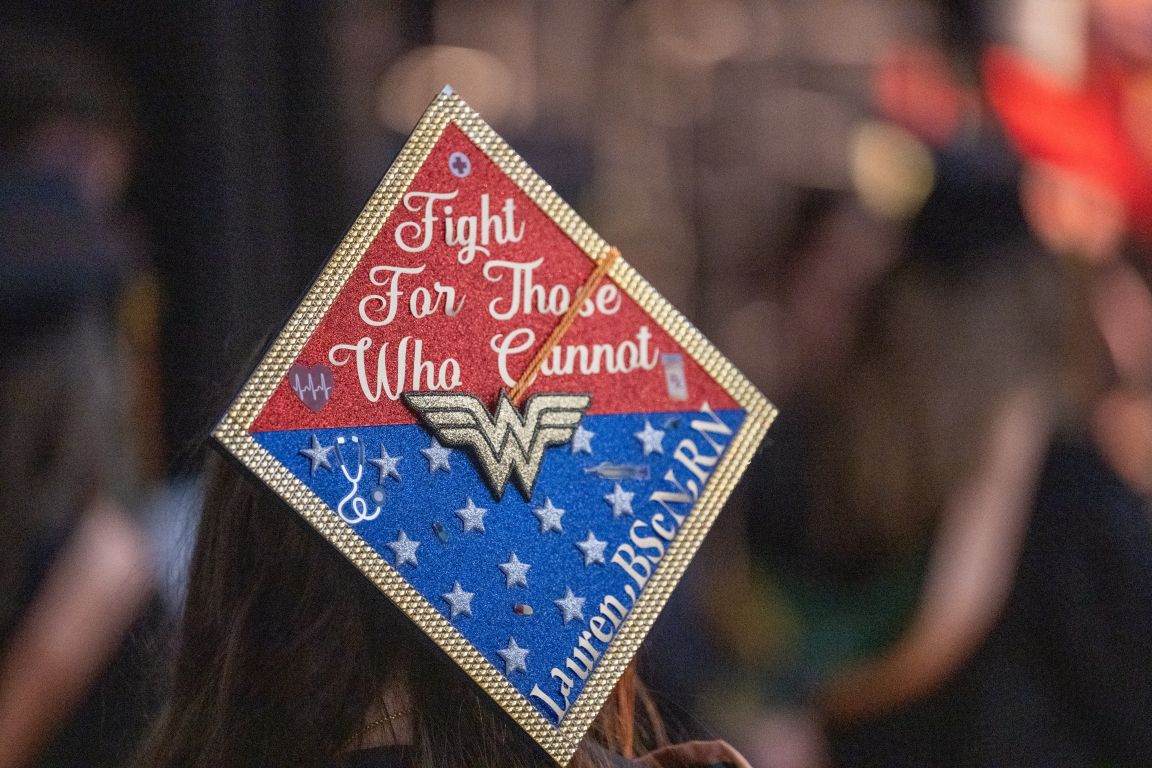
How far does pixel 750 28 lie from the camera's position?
10.9 feet

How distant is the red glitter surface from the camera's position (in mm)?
828

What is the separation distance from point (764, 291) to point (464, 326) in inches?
92.5

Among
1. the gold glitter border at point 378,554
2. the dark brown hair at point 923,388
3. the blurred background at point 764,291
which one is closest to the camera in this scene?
the gold glitter border at point 378,554

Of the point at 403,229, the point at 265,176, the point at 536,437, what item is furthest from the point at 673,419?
the point at 265,176

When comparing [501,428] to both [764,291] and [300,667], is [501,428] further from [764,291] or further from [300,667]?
[764,291]

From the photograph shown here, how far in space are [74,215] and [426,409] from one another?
1.52 metres

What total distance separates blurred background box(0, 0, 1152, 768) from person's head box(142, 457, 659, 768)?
9.4 inches

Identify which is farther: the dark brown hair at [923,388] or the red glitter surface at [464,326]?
the dark brown hair at [923,388]

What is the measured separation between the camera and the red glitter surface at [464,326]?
32.6 inches

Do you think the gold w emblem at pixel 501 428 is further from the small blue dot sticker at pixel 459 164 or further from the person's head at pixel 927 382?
the person's head at pixel 927 382

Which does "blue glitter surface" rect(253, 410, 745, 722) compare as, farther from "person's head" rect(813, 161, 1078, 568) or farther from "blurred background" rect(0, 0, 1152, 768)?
"person's head" rect(813, 161, 1078, 568)

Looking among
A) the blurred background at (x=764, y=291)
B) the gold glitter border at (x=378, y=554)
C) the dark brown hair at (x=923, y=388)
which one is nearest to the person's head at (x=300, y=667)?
the gold glitter border at (x=378, y=554)

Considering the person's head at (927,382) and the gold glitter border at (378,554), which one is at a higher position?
the gold glitter border at (378,554)

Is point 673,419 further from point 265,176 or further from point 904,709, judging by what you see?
point 265,176
